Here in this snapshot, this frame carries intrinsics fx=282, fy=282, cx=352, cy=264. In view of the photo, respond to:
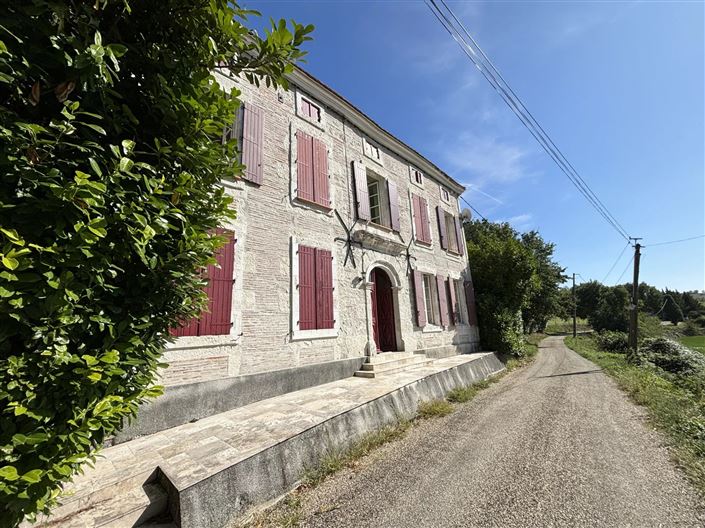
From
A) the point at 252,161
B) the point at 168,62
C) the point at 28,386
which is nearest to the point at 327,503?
the point at 28,386

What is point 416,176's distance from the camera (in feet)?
38.0

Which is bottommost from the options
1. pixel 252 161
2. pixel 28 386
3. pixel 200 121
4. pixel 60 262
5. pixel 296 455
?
pixel 296 455

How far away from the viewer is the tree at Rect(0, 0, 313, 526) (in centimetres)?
139

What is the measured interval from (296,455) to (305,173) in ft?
19.8

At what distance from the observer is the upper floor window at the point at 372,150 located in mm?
9535

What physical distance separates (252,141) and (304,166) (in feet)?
4.65

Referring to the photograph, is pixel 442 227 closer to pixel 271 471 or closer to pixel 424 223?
pixel 424 223

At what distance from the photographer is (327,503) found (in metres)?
2.92

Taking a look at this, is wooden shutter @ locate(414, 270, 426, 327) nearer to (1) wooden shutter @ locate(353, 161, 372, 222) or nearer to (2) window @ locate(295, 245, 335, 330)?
(1) wooden shutter @ locate(353, 161, 372, 222)

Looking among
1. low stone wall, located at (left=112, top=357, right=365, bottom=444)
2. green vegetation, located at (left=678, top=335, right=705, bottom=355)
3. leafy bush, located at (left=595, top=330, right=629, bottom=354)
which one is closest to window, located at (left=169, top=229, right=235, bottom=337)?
low stone wall, located at (left=112, top=357, right=365, bottom=444)

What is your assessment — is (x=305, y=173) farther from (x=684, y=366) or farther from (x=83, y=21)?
(x=684, y=366)

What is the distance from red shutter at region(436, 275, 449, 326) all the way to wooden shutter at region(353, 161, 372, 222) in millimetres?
4099

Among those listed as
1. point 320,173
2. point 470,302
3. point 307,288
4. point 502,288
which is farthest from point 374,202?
point 502,288

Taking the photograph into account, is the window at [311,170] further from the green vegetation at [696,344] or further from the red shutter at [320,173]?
the green vegetation at [696,344]
